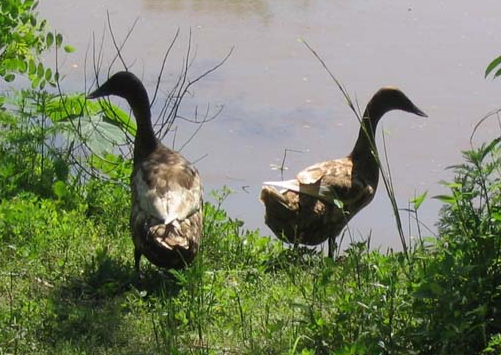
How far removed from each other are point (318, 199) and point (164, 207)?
1.49 metres

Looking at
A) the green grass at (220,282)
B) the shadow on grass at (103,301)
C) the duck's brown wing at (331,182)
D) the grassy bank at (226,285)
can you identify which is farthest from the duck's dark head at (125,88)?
the shadow on grass at (103,301)

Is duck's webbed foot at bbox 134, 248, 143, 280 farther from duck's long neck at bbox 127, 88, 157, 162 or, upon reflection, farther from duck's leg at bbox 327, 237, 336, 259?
duck's leg at bbox 327, 237, 336, 259

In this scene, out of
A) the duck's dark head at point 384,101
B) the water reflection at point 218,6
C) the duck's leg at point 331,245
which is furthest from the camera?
the water reflection at point 218,6

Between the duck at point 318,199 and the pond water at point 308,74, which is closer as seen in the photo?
the duck at point 318,199

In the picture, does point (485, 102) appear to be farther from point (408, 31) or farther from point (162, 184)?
point (162, 184)

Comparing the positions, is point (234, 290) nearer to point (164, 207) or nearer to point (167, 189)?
point (164, 207)

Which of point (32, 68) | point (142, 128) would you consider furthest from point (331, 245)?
point (32, 68)

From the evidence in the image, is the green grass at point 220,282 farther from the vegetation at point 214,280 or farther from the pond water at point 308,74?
the pond water at point 308,74

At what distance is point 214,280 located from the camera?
6.10m

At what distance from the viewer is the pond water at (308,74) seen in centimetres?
856

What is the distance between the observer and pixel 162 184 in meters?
6.64

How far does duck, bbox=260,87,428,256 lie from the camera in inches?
296

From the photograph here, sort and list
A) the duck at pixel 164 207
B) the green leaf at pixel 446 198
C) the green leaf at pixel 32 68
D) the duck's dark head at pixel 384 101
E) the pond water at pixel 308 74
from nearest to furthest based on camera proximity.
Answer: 1. the green leaf at pixel 446 198
2. the duck at pixel 164 207
3. the green leaf at pixel 32 68
4. the duck's dark head at pixel 384 101
5. the pond water at pixel 308 74

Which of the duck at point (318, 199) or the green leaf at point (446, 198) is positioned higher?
the duck at point (318, 199)
